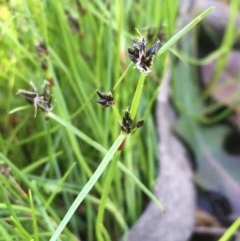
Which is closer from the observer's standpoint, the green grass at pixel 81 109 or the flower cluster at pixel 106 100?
the flower cluster at pixel 106 100

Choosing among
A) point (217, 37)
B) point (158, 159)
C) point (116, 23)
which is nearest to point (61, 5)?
point (116, 23)

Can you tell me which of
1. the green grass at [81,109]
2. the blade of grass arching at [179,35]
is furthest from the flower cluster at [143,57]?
the green grass at [81,109]

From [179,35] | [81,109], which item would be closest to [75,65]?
[81,109]

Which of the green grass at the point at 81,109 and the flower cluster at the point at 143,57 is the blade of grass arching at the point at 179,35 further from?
the green grass at the point at 81,109

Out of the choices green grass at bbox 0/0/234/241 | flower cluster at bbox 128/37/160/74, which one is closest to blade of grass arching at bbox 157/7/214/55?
flower cluster at bbox 128/37/160/74

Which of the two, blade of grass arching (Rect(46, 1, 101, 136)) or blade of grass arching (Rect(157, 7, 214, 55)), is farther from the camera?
blade of grass arching (Rect(46, 1, 101, 136))

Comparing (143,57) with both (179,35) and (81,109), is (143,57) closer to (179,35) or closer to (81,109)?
(179,35)

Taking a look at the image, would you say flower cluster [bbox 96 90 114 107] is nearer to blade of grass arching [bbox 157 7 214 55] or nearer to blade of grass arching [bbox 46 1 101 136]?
blade of grass arching [bbox 157 7 214 55]

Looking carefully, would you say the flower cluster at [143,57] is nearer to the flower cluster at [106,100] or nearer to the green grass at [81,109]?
the flower cluster at [106,100]

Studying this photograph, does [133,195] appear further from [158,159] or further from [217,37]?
[217,37]

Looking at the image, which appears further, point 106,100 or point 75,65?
point 75,65

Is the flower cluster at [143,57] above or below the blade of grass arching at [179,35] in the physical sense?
below
